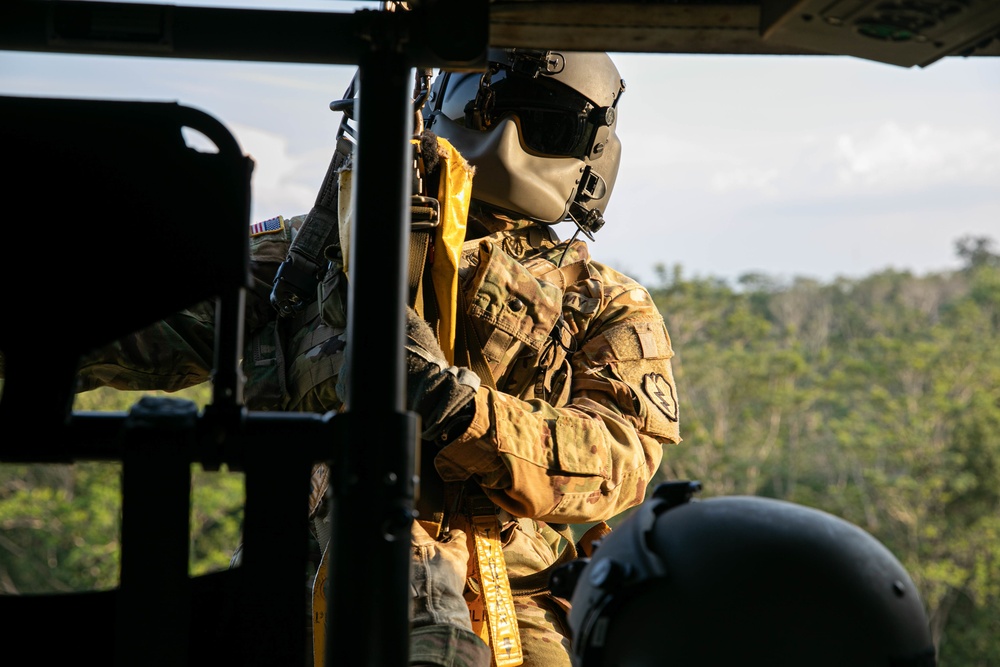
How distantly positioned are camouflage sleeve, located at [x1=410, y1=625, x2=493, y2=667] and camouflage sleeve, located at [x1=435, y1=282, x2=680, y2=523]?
1.26 ft

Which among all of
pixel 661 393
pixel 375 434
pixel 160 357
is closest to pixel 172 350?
pixel 160 357

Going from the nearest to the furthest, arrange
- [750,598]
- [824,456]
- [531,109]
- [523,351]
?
1. [750,598]
2. [523,351]
3. [531,109]
4. [824,456]

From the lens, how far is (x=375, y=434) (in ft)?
4.32

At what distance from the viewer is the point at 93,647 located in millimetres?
1560

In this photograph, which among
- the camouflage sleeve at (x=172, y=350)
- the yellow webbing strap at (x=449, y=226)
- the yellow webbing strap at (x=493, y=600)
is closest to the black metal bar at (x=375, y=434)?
the yellow webbing strap at (x=449, y=226)

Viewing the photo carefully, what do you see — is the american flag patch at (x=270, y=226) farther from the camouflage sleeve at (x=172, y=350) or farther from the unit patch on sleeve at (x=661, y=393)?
the unit patch on sleeve at (x=661, y=393)

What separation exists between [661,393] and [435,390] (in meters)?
0.83

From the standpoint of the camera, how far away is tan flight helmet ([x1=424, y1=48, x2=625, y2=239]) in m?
3.24

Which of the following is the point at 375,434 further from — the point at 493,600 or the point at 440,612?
the point at 493,600

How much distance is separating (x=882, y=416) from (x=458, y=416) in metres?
23.1

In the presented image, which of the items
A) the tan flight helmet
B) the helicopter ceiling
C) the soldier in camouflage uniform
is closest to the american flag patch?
the soldier in camouflage uniform

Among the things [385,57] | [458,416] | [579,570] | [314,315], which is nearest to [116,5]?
[385,57]

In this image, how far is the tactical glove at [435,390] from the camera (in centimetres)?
257

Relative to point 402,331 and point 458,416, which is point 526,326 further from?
point 402,331
